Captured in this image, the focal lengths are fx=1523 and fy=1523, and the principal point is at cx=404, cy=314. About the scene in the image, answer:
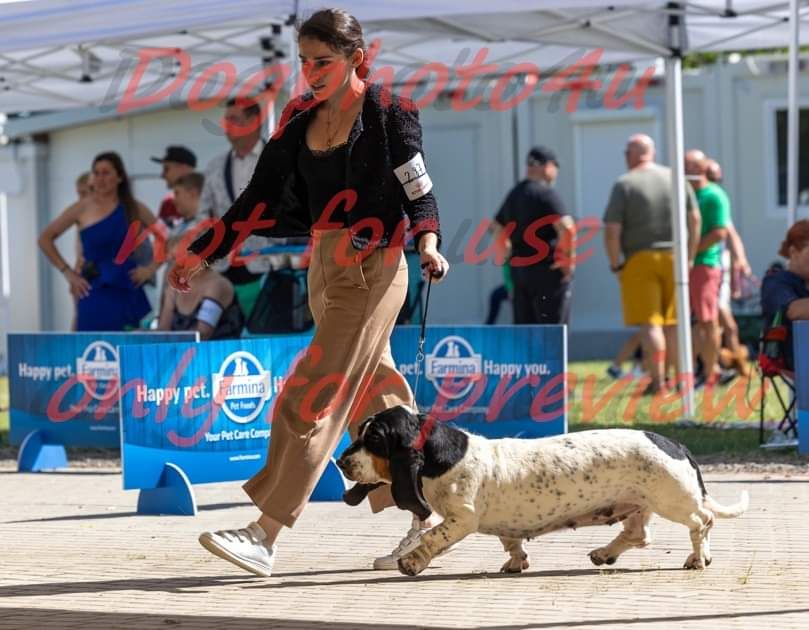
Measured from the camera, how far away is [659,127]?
1992 centimetres

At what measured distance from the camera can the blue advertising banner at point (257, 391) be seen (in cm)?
777

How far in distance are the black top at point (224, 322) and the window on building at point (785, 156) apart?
10544 millimetres

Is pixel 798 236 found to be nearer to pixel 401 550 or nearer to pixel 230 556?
pixel 401 550

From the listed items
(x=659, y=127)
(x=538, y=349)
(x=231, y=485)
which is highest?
(x=659, y=127)

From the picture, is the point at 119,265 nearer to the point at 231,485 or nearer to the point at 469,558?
the point at 231,485

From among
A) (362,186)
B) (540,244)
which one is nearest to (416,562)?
(362,186)

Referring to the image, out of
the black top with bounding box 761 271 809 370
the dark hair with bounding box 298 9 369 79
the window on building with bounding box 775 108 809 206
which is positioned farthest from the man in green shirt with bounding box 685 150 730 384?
the dark hair with bounding box 298 9 369 79

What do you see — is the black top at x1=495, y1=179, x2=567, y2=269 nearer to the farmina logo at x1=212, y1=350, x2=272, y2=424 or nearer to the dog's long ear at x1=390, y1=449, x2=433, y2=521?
the farmina logo at x1=212, y1=350, x2=272, y2=424

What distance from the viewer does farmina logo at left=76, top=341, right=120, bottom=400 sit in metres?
9.85

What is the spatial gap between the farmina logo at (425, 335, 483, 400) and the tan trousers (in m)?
3.64

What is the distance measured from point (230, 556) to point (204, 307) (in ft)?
18.7

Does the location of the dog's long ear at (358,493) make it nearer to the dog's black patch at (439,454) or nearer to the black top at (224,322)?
the dog's black patch at (439,454)

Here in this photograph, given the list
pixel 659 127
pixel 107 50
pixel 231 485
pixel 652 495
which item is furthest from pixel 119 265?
pixel 659 127

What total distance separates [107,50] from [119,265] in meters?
4.55
